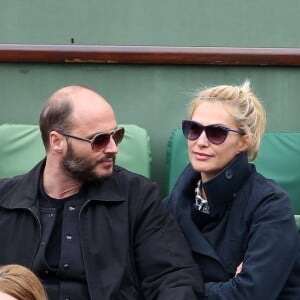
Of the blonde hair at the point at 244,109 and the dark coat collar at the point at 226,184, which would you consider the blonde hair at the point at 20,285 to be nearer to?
the dark coat collar at the point at 226,184

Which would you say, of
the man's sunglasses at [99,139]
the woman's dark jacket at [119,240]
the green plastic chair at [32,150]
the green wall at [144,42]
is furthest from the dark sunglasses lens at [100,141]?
the green wall at [144,42]

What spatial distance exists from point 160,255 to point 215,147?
45 centimetres

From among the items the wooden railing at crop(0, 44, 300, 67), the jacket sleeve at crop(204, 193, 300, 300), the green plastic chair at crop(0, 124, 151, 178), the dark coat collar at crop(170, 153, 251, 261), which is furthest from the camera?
the wooden railing at crop(0, 44, 300, 67)

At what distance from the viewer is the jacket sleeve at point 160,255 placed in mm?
2279

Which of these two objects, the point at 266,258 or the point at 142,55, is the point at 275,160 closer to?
the point at 142,55

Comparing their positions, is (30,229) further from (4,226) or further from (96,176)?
(96,176)

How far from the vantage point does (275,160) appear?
11.3 feet

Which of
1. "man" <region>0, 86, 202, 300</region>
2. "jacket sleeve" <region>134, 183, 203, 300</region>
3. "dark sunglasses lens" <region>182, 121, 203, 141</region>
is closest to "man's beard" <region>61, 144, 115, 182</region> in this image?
"man" <region>0, 86, 202, 300</region>

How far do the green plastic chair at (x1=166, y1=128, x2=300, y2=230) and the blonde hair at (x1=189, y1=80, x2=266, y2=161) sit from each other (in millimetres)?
903

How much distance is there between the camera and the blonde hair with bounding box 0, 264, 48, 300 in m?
1.56

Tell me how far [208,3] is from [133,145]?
0.94m

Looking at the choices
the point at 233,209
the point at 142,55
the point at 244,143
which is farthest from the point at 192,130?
the point at 142,55

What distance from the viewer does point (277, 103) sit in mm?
3686

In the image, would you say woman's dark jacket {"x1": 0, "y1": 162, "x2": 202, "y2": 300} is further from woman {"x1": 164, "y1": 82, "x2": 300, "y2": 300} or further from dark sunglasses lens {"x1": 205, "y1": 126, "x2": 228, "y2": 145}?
dark sunglasses lens {"x1": 205, "y1": 126, "x2": 228, "y2": 145}
